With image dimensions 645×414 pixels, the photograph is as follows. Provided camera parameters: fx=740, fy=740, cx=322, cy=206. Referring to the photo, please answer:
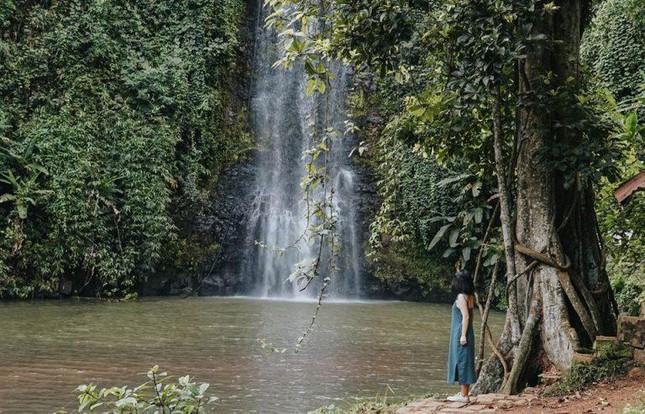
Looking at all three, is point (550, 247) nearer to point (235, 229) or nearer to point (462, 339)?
point (462, 339)

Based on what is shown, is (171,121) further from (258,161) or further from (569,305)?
(569,305)

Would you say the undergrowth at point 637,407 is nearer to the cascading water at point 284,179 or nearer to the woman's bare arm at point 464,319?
the woman's bare arm at point 464,319

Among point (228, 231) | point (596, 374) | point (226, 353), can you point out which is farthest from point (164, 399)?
point (228, 231)

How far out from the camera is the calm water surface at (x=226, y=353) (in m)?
7.59

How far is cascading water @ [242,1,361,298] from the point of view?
19.6 m

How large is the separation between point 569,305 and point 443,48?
255 centimetres

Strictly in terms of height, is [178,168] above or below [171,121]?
below

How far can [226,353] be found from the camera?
9.85 meters

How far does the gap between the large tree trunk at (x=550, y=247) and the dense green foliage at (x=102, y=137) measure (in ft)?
39.4

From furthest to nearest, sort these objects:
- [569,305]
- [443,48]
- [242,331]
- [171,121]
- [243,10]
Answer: [243,10], [171,121], [242,331], [443,48], [569,305]

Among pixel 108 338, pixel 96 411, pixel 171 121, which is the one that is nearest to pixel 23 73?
pixel 171 121

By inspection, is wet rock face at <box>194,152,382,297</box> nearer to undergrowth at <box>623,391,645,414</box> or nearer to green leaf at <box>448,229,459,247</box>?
green leaf at <box>448,229,459,247</box>

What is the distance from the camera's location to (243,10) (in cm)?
2277

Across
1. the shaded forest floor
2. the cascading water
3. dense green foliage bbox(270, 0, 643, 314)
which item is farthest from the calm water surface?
the cascading water
